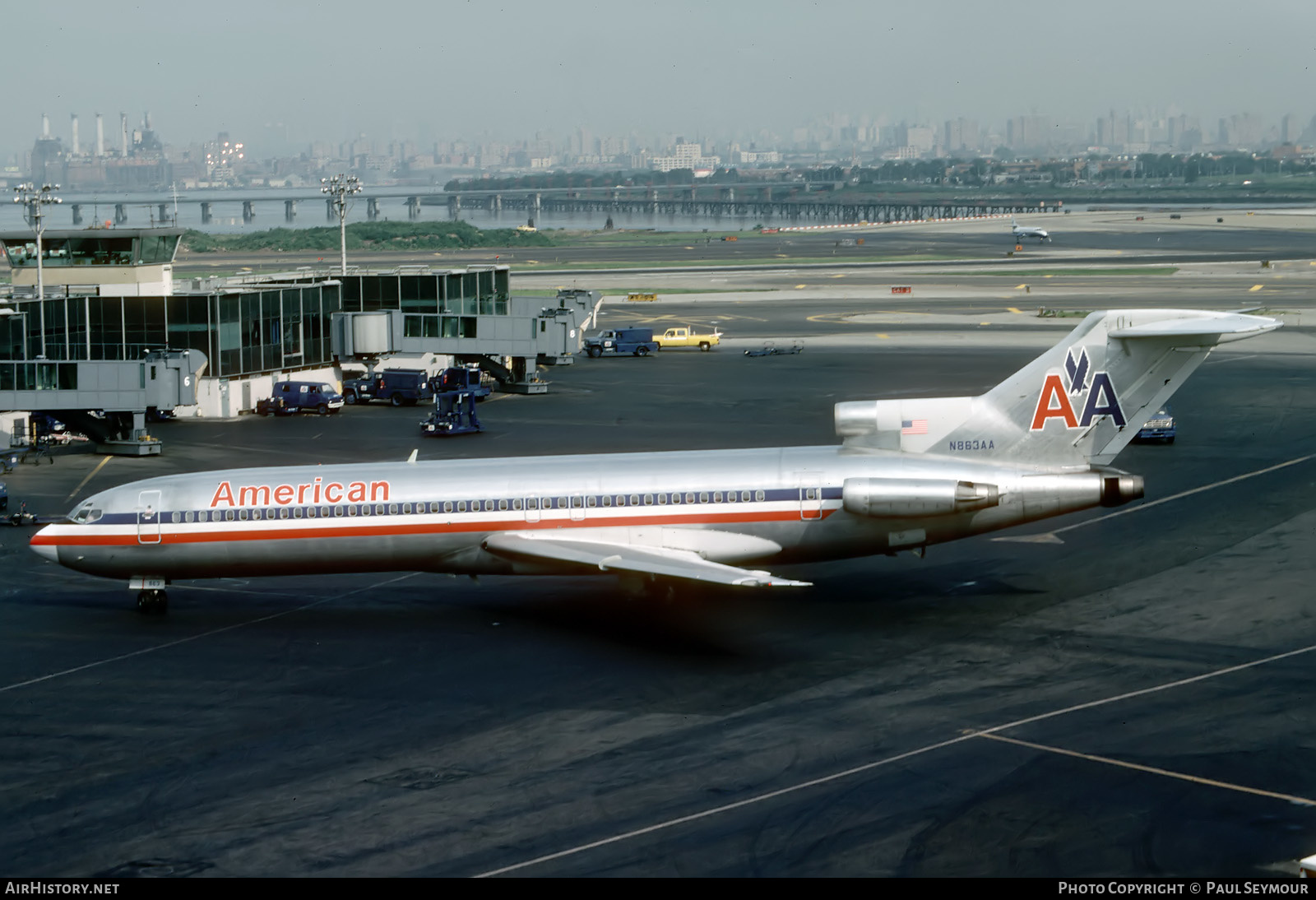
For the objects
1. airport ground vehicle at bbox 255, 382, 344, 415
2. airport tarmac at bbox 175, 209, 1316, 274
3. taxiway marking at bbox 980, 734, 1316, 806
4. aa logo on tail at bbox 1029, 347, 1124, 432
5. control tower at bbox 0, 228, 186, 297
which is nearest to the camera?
taxiway marking at bbox 980, 734, 1316, 806

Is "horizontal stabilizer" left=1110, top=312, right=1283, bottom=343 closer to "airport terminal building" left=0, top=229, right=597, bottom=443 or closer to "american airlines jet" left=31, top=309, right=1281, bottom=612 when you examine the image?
"american airlines jet" left=31, top=309, right=1281, bottom=612

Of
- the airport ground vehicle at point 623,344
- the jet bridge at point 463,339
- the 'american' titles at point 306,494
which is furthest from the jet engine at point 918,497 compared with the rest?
the airport ground vehicle at point 623,344

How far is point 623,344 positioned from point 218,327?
29754 mm

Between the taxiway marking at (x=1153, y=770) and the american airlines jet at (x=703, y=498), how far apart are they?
27.9 ft

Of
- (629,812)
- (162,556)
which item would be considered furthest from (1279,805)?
(162,556)

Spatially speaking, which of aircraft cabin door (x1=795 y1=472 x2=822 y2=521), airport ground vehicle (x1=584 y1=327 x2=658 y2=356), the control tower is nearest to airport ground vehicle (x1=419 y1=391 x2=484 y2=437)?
the control tower

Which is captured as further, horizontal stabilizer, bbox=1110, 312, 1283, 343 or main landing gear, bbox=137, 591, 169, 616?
main landing gear, bbox=137, 591, 169, 616

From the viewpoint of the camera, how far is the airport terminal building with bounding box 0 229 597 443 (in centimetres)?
6375

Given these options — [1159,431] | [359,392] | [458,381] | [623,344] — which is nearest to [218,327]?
[359,392]

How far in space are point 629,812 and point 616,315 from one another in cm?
9220

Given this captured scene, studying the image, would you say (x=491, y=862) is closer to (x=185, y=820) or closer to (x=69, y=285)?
(x=185, y=820)

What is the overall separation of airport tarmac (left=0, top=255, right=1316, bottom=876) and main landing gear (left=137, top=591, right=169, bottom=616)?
0.32m

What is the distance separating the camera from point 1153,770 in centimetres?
2323

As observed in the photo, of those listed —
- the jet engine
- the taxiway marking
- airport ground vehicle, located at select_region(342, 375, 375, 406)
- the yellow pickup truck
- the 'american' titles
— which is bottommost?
the taxiway marking
